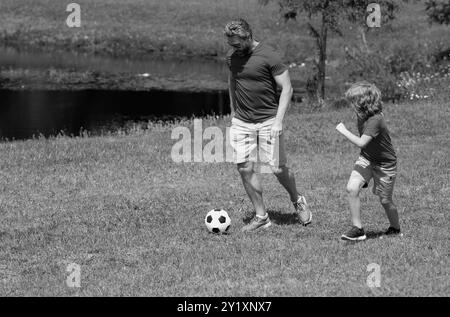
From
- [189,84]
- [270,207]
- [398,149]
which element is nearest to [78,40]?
[189,84]

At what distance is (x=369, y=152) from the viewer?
9.57m

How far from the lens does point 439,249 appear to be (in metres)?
9.39

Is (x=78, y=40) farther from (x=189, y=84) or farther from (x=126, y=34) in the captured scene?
(x=189, y=84)

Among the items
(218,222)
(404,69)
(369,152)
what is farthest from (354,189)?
(404,69)

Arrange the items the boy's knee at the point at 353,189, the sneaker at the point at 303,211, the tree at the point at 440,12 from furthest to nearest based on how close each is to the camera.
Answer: the tree at the point at 440,12, the sneaker at the point at 303,211, the boy's knee at the point at 353,189

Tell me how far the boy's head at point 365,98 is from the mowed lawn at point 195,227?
1.68 metres

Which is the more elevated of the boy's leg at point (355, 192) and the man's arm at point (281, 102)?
the man's arm at point (281, 102)

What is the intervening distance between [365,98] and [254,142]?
178 cm

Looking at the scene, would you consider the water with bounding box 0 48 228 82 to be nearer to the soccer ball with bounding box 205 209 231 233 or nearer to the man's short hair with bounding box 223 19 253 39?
the soccer ball with bounding box 205 209 231 233

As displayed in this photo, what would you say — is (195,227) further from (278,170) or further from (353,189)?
(353,189)

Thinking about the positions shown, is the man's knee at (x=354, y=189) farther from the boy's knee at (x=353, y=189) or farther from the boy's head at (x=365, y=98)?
the boy's head at (x=365, y=98)

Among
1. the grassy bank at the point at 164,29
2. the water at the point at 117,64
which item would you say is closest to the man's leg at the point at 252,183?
the water at the point at 117,64

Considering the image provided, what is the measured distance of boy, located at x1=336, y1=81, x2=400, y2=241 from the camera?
9219 millimetres

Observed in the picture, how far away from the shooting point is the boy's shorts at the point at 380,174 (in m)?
9.62
